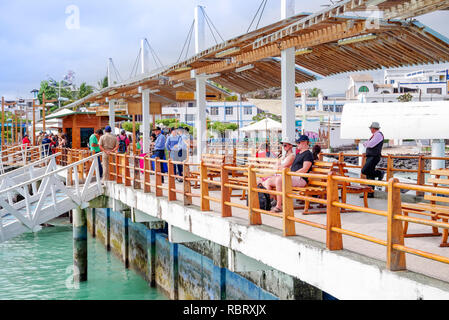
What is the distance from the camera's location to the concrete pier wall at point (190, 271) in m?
10.6

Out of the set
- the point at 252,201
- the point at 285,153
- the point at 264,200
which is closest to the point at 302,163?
the point at 285,153

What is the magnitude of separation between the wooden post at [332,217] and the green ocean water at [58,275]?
9442mm

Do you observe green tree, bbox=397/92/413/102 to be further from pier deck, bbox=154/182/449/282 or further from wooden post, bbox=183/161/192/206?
wooden post, bbox=183/161/192/206

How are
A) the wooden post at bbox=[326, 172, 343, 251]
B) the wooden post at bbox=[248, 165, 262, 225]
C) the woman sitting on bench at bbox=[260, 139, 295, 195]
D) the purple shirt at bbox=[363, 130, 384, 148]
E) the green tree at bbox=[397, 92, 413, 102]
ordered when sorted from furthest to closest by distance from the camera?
the green tree at bbox=[397, 92, 413, 102], the purple shirt at bbox=[363, 130, 384, 148], the woman sitting on bench at bbox=[260, 139, 295, 195], the wooden post at bbox=[248, 165, 262, 225], the wooden post at bbox=[326, 172, 343, 251]

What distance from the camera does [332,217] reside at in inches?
251

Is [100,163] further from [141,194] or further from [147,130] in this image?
[141,194]

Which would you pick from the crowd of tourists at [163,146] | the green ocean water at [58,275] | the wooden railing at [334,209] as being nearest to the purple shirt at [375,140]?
the wooden railing at [334,209]

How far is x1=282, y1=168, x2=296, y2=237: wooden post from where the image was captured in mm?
7273

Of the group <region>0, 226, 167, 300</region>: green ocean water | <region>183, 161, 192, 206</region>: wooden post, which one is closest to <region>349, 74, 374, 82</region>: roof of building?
<region>0, 226, 167, 300</region>: green ocean water

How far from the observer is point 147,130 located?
2184 centimetres

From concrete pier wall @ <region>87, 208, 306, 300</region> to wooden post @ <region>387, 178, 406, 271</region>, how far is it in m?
3.84

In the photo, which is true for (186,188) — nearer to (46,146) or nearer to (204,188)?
(204,188)

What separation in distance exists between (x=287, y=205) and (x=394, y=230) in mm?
2071
